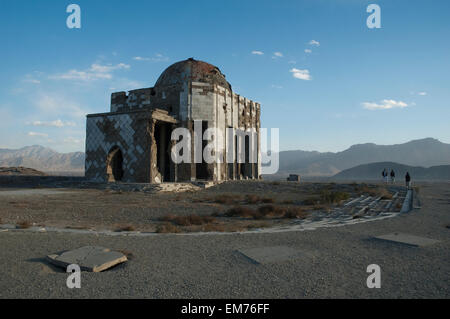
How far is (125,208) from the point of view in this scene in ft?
40.0

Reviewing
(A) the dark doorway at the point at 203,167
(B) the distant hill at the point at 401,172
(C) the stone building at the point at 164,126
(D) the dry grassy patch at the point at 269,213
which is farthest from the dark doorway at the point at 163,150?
(B) the distant hill at the point at 401,172

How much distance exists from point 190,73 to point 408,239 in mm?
27831

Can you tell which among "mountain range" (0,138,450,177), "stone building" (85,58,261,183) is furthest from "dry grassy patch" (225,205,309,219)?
"mountain range" (0,138,450,177)

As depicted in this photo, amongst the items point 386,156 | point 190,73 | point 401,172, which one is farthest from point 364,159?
point 190,73

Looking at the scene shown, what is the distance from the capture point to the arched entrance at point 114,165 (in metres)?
26.5

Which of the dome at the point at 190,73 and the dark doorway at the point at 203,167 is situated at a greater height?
the dome at the point at 190,73

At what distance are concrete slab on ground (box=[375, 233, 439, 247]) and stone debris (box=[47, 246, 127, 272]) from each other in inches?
206

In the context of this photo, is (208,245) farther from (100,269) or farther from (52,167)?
(52,167)

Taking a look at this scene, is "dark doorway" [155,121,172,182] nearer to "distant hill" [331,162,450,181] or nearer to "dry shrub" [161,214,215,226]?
"dry shrub" [161,214,215,226]

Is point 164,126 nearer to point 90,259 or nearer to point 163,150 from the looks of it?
point 163,150

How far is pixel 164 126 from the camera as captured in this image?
29.1 metres

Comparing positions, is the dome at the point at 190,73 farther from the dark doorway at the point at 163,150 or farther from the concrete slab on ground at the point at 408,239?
the concrete slab on ground at the point at 408,239

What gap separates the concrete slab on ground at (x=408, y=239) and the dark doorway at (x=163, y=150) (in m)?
24.3
